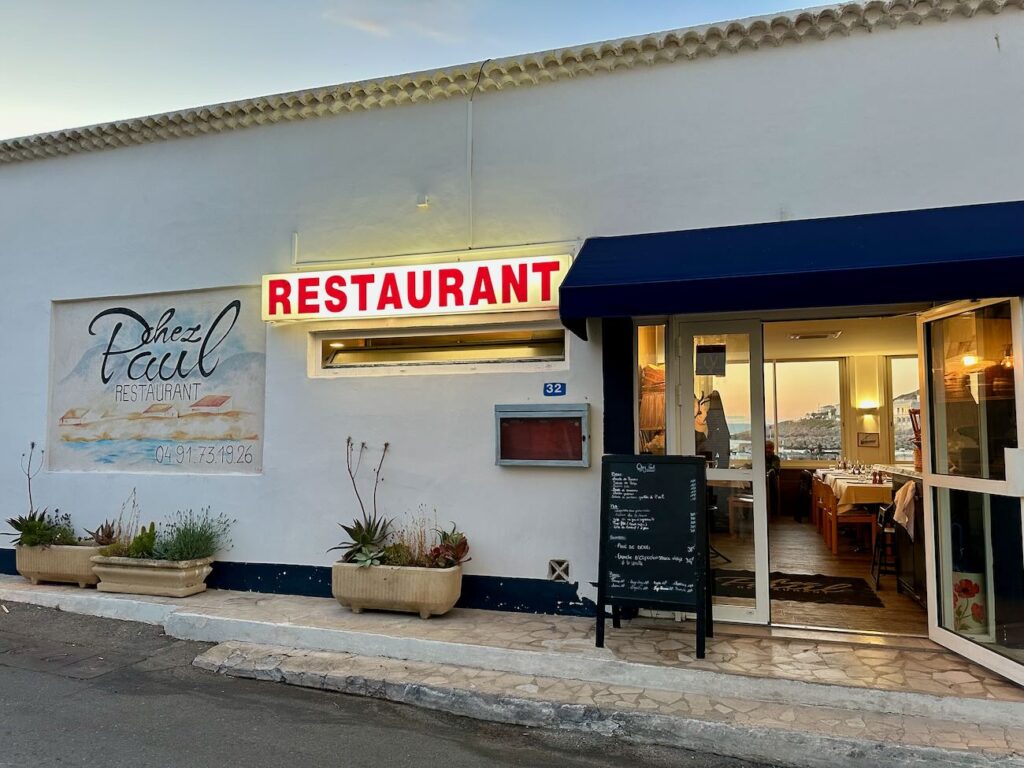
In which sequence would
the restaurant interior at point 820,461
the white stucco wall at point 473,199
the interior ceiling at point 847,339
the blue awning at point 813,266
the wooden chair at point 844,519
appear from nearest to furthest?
1. the blue awning at point 813,266
2. the white stucco wall at point 473,199
3. the restaurant interior at point 820,461
4. the wooden chair at point 844,519
5. the interior ceiling at point 847,339

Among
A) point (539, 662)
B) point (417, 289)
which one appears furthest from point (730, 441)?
point (417, 289)

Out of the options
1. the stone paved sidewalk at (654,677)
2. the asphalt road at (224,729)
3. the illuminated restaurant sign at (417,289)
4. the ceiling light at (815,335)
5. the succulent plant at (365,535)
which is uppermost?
the ceiling light at (815,335)

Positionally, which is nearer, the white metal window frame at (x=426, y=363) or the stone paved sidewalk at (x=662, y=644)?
the stone paved sidewalk at (x=662, y=644)

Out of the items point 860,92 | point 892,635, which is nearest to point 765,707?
point 892,635

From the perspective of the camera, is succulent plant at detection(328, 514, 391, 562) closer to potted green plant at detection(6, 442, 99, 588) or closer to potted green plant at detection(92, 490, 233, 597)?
potted green plant at detection(92, 490, 233, 597)

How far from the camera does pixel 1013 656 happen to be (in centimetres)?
454

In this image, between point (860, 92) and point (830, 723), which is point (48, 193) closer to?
point (860, 92)

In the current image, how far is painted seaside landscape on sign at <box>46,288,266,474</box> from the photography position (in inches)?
280

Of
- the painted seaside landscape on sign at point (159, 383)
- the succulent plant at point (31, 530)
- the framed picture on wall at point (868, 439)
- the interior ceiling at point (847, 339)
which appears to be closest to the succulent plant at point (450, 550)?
the painted seaside landscape on sign at point (159, 383)

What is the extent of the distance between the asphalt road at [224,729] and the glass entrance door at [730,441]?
1860 millimetres

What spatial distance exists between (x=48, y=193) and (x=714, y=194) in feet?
23.6

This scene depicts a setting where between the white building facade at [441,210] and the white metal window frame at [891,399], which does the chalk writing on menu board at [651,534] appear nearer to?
the white building facade at [441,210]

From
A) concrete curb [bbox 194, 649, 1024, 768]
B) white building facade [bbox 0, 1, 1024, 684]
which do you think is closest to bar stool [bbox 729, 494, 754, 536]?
white building facade [bbox 0, 1, 1024, 684]

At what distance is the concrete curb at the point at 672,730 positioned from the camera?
380cm
